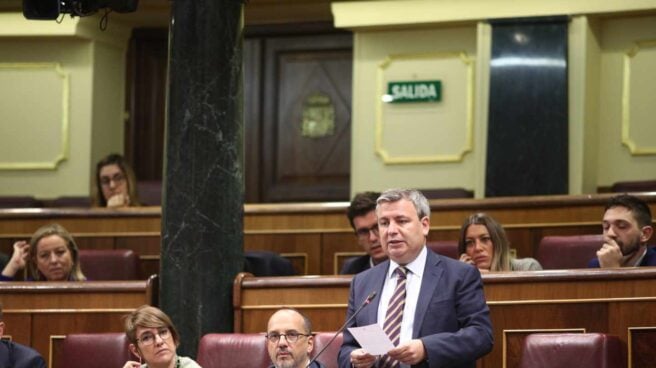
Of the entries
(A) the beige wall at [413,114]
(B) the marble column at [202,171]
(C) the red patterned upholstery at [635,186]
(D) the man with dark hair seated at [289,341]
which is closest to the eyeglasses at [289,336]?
(D) the man with dark hair seated at [289,341]

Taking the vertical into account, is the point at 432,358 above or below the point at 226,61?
below

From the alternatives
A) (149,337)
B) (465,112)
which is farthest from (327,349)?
(465,112)

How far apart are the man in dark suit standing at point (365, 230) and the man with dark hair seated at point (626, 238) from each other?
81 cm

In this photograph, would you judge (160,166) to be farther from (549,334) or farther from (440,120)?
(549,334)

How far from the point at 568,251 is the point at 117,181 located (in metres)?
2.13

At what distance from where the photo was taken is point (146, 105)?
8.48 m

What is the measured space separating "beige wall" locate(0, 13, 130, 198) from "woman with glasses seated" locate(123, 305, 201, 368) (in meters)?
4.00

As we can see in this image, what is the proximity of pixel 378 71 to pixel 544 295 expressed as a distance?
347 cm

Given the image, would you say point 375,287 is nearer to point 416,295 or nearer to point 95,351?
Answer: point 416,295

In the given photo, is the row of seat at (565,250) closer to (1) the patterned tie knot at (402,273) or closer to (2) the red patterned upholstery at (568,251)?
(2) the red patterned upholstery at (568,251)

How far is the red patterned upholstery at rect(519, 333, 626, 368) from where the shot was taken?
12.8ft

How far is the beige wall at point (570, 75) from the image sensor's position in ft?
23.5

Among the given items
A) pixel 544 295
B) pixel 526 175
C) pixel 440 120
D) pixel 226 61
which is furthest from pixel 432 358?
pixel 440 120

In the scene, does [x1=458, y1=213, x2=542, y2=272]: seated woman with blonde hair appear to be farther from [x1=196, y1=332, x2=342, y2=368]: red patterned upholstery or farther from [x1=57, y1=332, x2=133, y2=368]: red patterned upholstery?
[x1=57, y1=332, x2=133, y2=368]: red patterned upholstery
